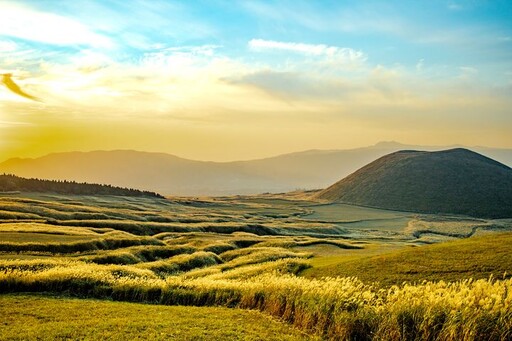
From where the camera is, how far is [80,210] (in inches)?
4582

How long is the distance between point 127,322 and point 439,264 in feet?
69.8

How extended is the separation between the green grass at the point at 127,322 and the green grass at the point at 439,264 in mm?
11089

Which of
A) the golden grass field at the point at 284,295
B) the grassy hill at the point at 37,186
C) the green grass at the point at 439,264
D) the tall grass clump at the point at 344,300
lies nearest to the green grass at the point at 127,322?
the golden grass field at the point at 284,295

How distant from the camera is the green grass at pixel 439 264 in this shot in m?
28.7

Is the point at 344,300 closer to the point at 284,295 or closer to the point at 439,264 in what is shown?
the point at 284,295

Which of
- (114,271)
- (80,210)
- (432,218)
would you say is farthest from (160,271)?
(432,218)

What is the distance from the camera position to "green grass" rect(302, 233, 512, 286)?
28.7 meters

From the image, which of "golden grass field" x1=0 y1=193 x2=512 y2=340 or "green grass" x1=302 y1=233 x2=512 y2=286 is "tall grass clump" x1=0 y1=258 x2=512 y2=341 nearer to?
"golden grass field" x1=0 y1=193 x2=512 y2=340

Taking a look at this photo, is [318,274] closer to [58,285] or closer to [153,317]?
[153,317]

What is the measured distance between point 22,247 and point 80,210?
213ft

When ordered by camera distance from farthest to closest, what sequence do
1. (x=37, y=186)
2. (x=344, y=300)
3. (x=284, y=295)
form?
(x=37, y=186)
(x=284, y=295)
(x=344, y=300)

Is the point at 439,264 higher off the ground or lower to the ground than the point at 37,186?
Result: lower

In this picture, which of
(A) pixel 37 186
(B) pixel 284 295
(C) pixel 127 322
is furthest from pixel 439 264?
(A) pixel 37 186

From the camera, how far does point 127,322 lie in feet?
72.9
